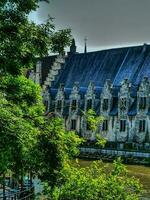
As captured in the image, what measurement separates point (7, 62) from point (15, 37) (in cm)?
84

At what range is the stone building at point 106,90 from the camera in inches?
2896

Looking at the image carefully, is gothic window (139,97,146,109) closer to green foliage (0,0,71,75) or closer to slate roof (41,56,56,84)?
slate roof (41,56,56,84)

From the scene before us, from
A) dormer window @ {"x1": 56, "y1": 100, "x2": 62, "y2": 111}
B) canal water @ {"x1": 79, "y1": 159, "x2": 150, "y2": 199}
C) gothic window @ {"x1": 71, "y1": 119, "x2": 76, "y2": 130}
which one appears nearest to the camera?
canal water @ {"x1": 79, "y1": 159, "x2": 150, "y2": 199}

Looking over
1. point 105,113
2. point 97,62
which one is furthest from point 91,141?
point 97,62

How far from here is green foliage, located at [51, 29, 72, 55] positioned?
690 inches

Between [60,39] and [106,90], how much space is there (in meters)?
61.5

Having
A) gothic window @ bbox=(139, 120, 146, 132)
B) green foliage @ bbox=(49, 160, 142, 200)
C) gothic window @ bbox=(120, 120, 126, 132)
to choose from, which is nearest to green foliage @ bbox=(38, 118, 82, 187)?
green foliage @ bbox=(49, 160, 142, 200)

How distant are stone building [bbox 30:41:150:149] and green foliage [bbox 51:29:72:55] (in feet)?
167

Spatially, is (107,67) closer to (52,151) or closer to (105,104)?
(105,104)

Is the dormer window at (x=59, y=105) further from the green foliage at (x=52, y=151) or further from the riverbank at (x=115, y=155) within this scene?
the green foliage at (x=52, y=151)

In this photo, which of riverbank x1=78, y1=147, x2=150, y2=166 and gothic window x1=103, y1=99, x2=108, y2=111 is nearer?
riverbank x1=78, y1=147, x2=150, y2=166

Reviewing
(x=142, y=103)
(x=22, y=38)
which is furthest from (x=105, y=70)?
(x=22, y=38)

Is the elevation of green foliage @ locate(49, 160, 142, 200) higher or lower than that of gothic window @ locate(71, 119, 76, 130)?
lower

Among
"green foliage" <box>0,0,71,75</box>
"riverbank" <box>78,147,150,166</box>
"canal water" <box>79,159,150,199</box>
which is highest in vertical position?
"green foliage" <box>0,0,71,75</box>
